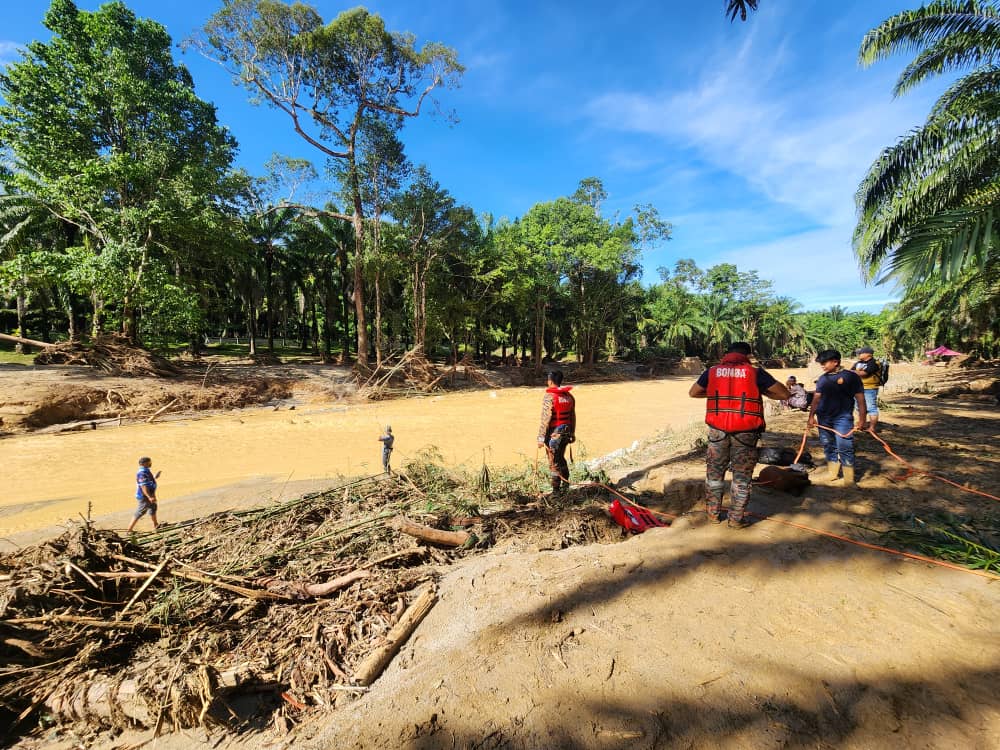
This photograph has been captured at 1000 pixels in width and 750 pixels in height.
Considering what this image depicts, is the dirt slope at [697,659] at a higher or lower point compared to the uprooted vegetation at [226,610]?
higher

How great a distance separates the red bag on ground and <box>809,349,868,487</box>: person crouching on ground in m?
2.71

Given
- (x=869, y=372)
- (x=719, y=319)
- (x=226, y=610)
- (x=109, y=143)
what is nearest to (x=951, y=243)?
(x=869, y=372)

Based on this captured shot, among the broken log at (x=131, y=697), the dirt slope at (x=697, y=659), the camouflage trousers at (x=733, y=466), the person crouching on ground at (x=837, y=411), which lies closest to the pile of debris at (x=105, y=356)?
the broken log at (x=131, y=697)

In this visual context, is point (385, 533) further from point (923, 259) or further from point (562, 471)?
point (923, 259)

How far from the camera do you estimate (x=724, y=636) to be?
92.2 inches

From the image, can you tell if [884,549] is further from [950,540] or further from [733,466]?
[733,466]

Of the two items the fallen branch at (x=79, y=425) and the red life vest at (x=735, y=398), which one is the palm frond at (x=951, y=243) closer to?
the red life vest at (x=735, y=398)

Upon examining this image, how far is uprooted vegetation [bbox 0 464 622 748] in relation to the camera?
7.90 feet

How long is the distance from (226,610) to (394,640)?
1440mm

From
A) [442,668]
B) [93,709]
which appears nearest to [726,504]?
[442,668]

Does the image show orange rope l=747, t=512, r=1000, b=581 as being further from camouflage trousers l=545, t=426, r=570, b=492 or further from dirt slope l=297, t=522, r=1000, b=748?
camouflage trousers l=545, t=426, r=570, b=492

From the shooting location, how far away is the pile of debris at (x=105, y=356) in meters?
16.2

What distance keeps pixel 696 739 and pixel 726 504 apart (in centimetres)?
302

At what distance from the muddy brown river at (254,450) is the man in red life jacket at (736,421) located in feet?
14.2
